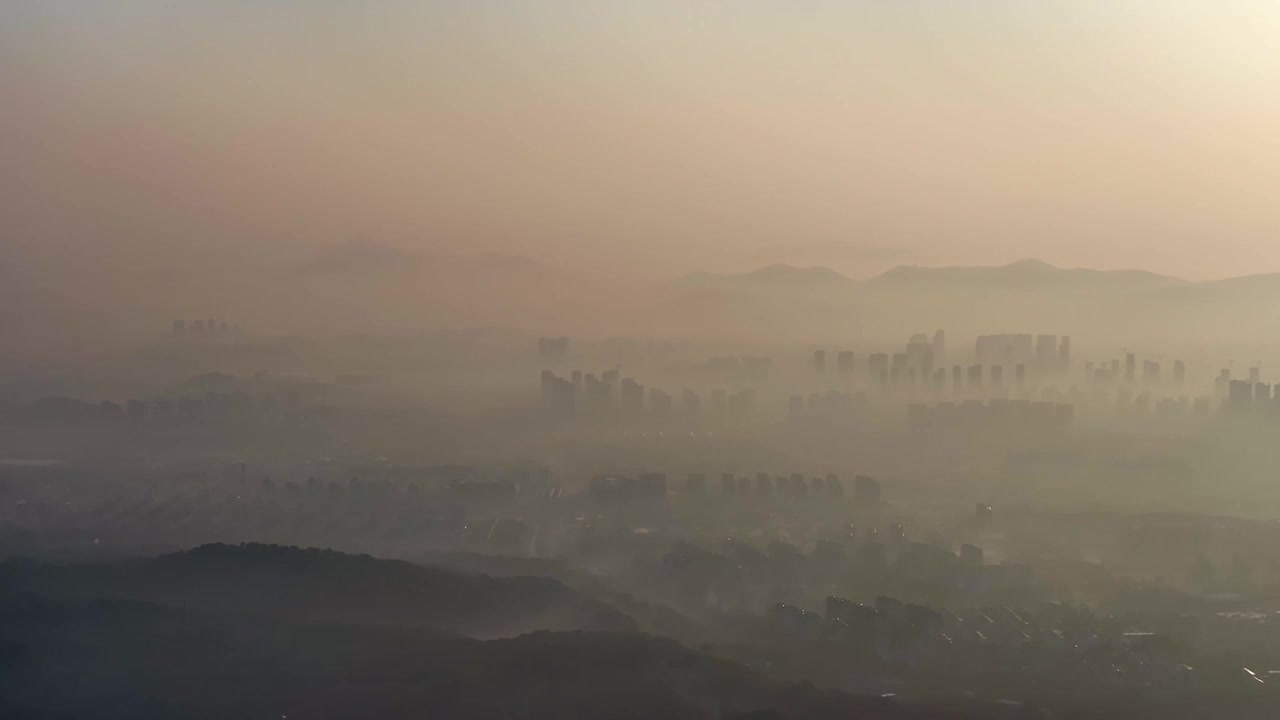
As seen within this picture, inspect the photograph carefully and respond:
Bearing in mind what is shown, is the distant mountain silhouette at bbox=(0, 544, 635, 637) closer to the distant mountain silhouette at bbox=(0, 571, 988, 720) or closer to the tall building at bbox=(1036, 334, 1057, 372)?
the distant mountain silhouette at bbox=(0, 571, 988, 720)

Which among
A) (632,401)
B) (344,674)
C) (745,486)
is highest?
(632,401)

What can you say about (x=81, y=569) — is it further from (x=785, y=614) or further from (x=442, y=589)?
(x=785, y=614)

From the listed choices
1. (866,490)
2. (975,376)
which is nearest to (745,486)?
(866,490)

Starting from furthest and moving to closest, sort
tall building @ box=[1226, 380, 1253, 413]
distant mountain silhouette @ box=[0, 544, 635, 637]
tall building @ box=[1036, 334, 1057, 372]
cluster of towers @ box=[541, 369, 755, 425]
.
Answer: tall building @ box=[1036, 334, 1057, 372] → cluster of towers @ box=[541, 369, 755, 425] → tall building @ box=[1226, 380, 1253, 413] → distant mountain silhouette @ box=[0, 544, 635, 637]

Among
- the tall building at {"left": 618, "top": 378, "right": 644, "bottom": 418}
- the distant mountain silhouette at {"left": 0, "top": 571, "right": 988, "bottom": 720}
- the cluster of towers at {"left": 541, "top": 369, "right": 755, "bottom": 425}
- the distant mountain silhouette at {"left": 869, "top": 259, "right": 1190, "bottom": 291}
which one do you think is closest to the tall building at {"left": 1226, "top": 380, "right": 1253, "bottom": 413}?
the distant mountain silhouette at {"left": 869, "top": 259, "right": 1190, "bottom": 291}

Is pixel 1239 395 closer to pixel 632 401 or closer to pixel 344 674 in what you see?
pixel 632 401

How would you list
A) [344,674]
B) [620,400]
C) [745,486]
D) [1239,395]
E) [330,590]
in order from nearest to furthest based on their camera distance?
[344,674] < [330,590] < [745,486] < [1239,395] < [620,400]

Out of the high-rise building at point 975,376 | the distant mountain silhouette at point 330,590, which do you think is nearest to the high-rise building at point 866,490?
the high-rise building at point 975,376

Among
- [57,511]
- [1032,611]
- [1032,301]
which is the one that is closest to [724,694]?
[1032,611]
